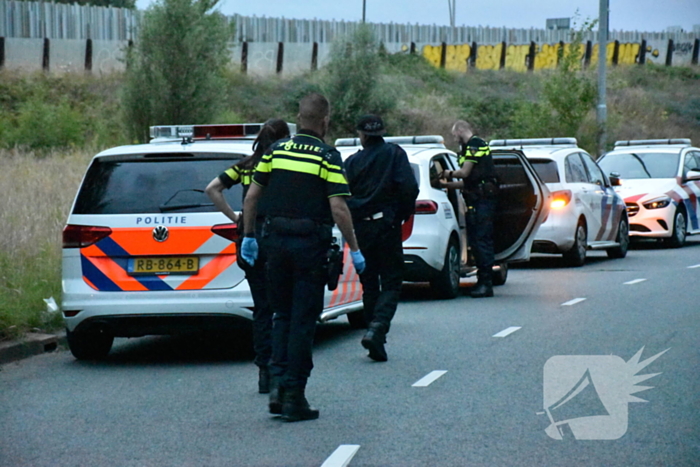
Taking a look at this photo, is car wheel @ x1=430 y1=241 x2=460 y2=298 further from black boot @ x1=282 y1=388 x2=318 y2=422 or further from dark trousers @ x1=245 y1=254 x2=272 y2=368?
black boot @ x1=282 y1=388 x2=318 y2=422

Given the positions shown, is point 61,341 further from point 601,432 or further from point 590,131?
point 590,131

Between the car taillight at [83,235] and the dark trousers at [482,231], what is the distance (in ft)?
16.9

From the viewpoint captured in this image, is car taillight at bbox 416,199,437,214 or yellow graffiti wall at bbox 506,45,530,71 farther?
yellow graffiti wall at bbox 506,45,530,71

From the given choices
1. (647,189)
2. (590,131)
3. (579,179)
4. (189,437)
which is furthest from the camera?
(590,131)

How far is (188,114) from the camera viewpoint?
26.1m

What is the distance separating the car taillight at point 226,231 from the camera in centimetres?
777

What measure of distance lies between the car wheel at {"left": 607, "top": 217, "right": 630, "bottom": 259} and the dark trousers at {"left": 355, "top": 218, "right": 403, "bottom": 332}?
380 inches

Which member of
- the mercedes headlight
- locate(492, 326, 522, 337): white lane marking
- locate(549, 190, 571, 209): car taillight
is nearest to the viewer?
locate(492, 326, 522, 337): white lane marking

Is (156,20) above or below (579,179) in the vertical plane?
above

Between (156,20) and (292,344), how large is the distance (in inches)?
808

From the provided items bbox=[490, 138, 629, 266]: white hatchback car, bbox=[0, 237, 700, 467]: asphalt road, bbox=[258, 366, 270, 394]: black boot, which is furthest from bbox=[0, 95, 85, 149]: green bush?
bbox=[258, 366, 270, 394]: black boot

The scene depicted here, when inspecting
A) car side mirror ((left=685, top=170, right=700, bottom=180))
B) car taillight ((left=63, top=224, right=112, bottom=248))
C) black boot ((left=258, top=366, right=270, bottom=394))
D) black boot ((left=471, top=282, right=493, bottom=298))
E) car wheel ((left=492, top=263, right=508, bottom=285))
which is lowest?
car wheel ((left=492, top=263, right=508, bottom=285))

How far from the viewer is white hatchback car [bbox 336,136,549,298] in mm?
11469

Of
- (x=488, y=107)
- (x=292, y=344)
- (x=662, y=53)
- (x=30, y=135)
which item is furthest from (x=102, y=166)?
(x=662, y=53)
